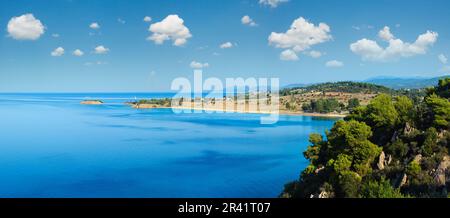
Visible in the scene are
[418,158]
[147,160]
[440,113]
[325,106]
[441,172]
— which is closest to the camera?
[441,172]

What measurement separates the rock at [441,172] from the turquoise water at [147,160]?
9.22 meters

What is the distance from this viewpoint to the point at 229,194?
21188 mm

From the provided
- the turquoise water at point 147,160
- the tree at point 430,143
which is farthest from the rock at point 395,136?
the turquoise water at point 147,160

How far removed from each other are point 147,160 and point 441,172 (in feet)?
75.2

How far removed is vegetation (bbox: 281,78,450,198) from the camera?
1307 cm

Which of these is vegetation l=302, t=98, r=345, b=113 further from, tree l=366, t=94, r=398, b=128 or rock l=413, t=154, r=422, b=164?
rock l=413, t=154, r=422, b=164

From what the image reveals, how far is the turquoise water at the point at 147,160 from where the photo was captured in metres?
22.7

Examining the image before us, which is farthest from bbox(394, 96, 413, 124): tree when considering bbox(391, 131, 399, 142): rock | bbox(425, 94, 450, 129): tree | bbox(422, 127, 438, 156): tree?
bbox(422, 127, 438, 156): tree

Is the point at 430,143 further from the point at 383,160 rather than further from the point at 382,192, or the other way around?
the point at 382,192

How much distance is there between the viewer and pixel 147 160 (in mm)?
31453

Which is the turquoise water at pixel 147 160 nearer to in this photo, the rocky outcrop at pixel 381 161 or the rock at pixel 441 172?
the rocky outcrop at pixel 381 161

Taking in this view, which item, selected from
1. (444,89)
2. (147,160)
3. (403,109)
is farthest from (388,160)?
(147,160)

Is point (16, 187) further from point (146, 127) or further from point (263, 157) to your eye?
point (146, 127)

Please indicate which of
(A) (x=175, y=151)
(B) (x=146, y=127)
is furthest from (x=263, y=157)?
(B) (x=146, y=127)
